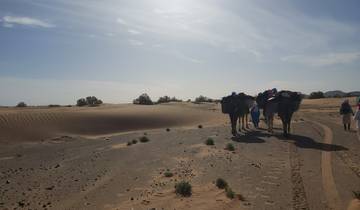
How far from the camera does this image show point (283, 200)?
10.2 meters

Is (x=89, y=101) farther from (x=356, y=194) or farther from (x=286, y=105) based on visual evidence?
(x=356, y=194)

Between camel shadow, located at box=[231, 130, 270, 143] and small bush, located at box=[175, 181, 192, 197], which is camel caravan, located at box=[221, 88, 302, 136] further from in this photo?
small bush, located at box=[175, 181, 192, 197]

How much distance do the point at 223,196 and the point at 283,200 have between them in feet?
4.79

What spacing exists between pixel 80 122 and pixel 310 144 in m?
23.5

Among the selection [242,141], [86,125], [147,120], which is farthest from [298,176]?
[147,120]

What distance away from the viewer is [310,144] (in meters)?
20.2

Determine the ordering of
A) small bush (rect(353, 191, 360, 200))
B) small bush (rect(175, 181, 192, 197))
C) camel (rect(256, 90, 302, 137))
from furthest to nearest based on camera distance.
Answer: camel (rect(256, 90, 302, 137)) < small bush (rect(175, 181, 192, 197)) < small bush (rect(353, 191, 360, 200))

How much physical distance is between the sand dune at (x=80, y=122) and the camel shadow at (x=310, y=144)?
17.2m

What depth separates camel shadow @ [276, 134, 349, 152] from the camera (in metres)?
18.6

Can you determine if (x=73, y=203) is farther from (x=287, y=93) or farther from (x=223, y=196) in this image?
(x=287, y=93)

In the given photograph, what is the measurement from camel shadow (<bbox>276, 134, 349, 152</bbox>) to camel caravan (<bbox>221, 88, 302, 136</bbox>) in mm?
966

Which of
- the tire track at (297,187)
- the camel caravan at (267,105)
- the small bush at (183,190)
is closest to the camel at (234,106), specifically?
the camel caravan at (267,105)

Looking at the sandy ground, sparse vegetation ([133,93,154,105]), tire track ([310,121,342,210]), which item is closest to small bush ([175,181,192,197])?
the sandy ground

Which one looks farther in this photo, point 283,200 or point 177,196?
point 177,196
